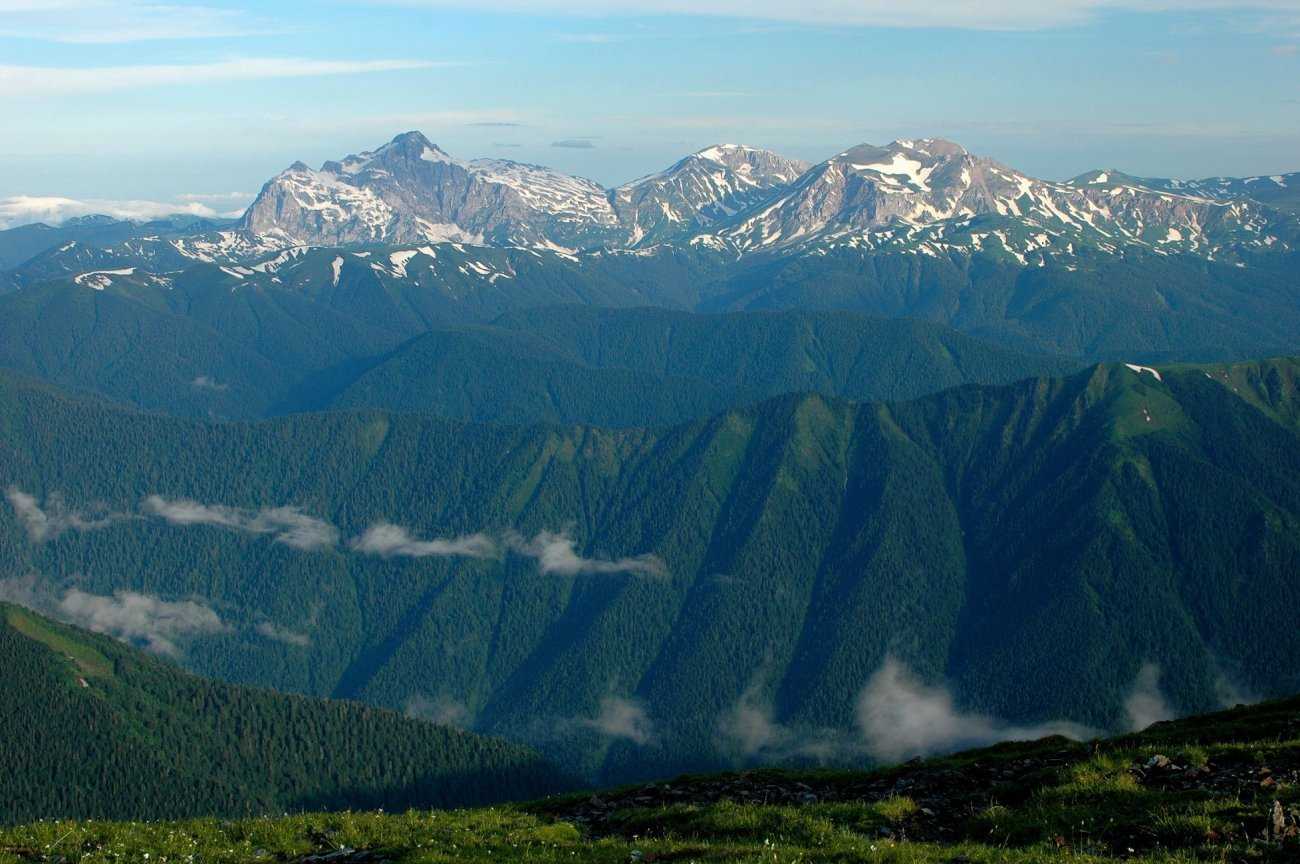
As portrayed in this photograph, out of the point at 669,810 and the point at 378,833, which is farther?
the point at 669,810

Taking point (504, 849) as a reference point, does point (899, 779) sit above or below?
below

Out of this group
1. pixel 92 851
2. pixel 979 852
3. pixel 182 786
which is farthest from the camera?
pixel 182 786

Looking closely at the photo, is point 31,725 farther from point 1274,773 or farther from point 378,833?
point 1274,773

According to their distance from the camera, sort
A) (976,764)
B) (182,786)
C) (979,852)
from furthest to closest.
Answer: (182,786) → (976,764) → (979,852)

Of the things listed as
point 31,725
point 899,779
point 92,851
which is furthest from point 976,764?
point 31,725

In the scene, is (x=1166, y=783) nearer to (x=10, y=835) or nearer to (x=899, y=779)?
(x=899, y=779)

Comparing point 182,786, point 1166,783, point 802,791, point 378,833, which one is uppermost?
point 1166,783

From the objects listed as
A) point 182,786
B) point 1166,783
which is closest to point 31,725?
point 182,786
